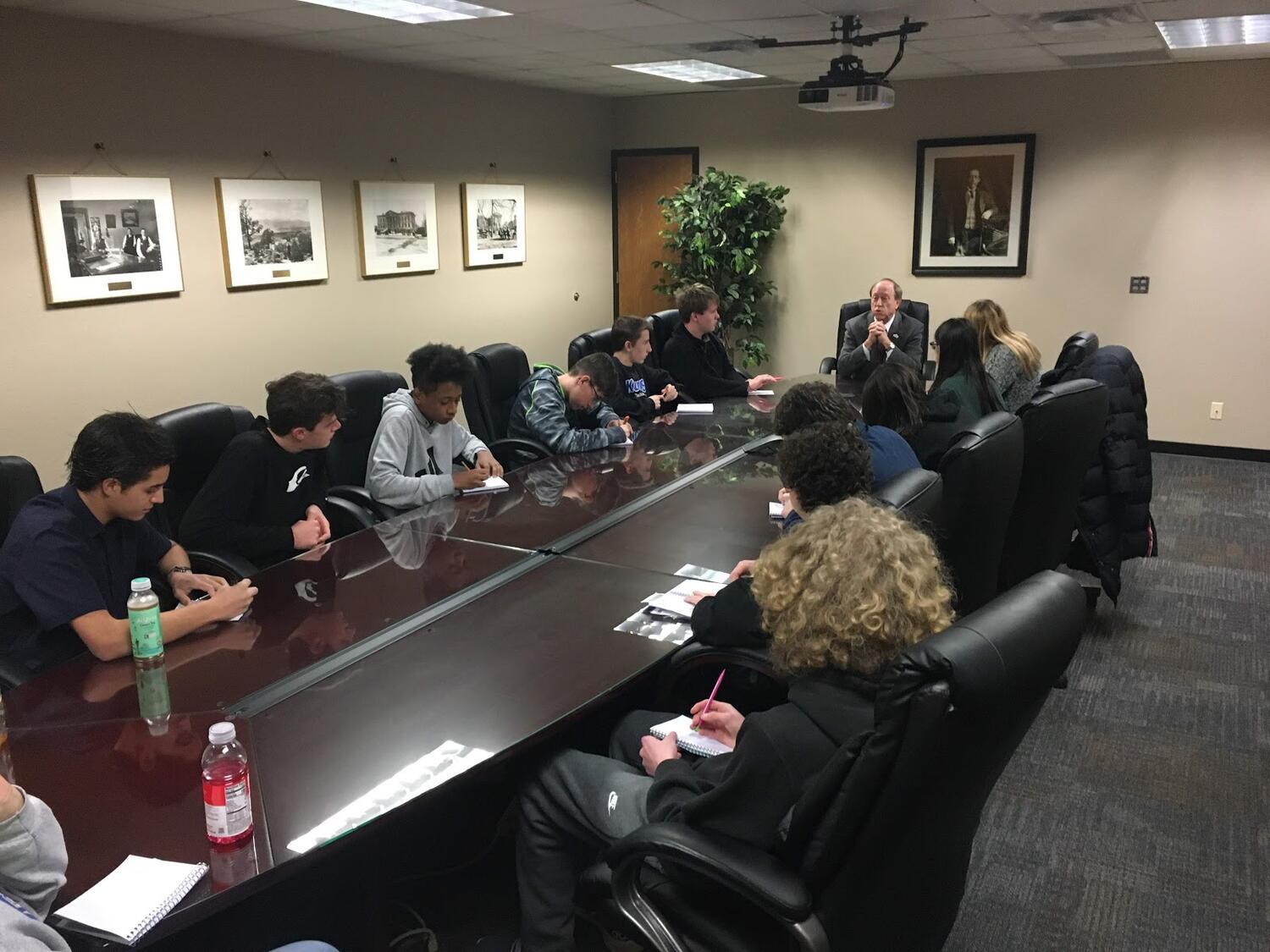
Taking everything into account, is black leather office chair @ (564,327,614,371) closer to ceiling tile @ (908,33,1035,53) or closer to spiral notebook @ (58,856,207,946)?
ceiling tile @ (908,33,1035,53)

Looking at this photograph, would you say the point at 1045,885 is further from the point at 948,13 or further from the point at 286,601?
the point at 948,13

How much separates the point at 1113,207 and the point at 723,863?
6.51 meters

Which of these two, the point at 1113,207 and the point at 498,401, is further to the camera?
the point at 1113,207

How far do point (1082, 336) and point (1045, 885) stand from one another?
287 cm

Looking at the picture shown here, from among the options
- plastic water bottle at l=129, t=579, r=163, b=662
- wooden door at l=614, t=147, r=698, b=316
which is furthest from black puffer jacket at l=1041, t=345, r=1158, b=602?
wooden door at l=614, t=147, r=698, b=316

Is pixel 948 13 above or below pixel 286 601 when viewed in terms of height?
above

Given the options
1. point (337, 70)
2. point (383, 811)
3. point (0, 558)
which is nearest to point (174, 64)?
point (337, 70)

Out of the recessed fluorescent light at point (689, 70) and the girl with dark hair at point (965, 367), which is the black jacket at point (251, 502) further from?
the recessed fluorescent light at point (689, 70)

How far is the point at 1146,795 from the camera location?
113 inches

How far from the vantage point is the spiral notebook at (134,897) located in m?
1.31

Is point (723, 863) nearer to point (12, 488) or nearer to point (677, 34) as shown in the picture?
point (12, 488)

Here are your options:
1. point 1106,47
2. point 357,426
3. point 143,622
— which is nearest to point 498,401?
point 357,426

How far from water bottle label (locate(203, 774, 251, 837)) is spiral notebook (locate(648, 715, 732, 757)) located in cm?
82

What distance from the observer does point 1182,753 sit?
3.10 metres
